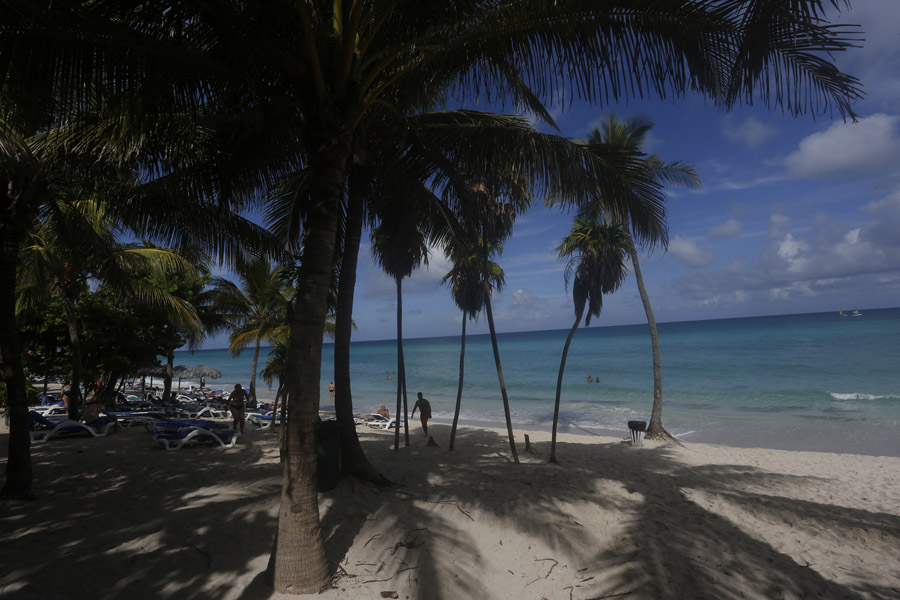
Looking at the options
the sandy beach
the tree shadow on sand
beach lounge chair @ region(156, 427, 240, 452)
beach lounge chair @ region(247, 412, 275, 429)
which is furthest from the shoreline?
beach lounge chair @ region(247, 412, 275, 429)

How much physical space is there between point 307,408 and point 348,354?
2510mm

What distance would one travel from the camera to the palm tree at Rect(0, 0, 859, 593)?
10.8 ft

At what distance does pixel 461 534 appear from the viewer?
4910 millimetres

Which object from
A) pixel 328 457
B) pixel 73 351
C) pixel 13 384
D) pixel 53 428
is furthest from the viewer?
pixel 73 351

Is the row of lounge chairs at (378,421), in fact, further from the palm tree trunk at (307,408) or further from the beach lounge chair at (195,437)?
the palm tree trunk at (307,408)

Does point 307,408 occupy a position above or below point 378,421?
above

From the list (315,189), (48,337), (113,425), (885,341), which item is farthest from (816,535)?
(885,341)

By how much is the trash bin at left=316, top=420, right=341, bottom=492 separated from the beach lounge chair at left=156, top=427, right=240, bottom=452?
16.7 ft

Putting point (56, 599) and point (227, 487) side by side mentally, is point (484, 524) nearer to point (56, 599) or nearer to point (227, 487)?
point (227, 487)

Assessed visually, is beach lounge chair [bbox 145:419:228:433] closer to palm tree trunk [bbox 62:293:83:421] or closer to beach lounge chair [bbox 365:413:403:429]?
palm tree trunk [bbox 62:293:83:421]

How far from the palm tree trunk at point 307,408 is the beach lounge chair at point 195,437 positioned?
6.66 metres

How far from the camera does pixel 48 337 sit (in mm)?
14758

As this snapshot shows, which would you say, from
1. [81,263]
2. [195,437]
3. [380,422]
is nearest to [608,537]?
[195,437]

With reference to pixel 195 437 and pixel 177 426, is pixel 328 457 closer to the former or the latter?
pixel 195 437
